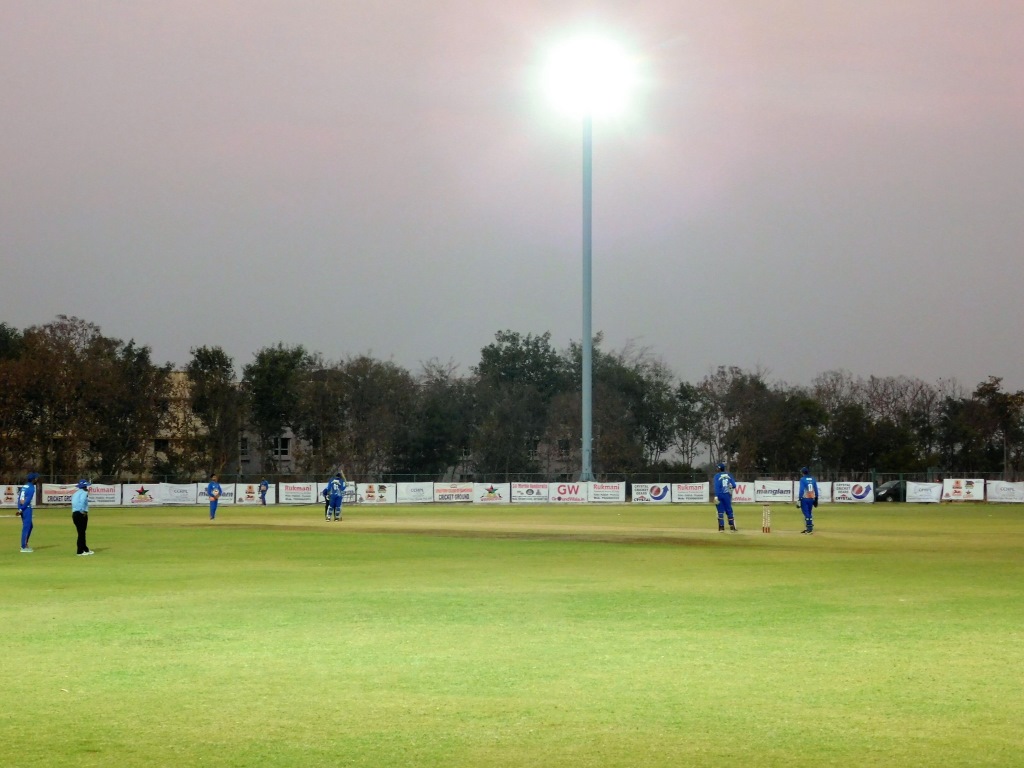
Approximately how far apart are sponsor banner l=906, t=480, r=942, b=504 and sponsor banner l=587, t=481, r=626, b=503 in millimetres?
19223

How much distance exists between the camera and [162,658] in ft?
40.4

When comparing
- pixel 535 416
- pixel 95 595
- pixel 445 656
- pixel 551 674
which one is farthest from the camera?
pixel 535 416

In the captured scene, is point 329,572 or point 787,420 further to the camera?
point 787,420

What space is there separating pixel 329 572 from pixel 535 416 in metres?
92.5

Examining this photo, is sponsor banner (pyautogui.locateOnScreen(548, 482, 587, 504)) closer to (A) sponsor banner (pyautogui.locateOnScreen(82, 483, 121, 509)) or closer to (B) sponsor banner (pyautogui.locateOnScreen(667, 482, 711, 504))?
(B) sponsor banner (pyautogui.locateOnScreen(667, 482, 711, 504))

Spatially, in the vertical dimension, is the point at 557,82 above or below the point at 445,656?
above

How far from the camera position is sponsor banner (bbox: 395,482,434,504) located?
75750mm

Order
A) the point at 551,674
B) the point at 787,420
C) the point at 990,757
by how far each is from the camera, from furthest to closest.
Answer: the point at 787,420, the point at 551,674, the point at 990,757

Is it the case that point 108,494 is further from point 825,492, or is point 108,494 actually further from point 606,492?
point 825,492

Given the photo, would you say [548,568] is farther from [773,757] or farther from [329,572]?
[773,757]

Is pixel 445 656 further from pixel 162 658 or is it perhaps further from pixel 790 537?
pixel 790 537

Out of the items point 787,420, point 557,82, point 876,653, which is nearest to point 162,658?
point 876,653

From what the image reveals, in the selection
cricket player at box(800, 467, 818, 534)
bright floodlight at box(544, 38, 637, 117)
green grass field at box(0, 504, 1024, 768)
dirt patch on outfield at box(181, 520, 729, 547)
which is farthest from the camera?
bright floodlight at box(544, 38, 637, 117)

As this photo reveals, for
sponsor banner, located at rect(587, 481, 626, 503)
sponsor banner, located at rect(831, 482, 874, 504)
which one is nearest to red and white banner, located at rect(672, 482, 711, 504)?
sponsor banner, located at rect(587, 481, 626, 503)
